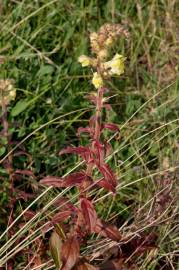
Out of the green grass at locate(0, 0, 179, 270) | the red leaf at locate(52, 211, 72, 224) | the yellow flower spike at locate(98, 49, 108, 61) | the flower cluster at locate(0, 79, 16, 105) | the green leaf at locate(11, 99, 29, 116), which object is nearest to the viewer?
the yellow flower spike at locate(98, 49, 108, 61)

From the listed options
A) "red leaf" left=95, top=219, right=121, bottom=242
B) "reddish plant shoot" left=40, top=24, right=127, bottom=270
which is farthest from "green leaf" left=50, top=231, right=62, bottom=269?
"red leaf" left=95, top=219, right=121, bottom=242

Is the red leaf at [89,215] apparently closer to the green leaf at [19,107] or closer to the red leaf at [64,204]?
the red leaf at [64,204]

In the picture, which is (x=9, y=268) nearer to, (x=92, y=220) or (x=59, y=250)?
(x=59, y=250)

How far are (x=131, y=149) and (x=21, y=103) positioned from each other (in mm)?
590

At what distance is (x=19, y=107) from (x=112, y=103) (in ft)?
1.83

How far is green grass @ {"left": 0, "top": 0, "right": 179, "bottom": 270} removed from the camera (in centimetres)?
228

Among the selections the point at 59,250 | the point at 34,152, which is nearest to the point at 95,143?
the point at 59,250

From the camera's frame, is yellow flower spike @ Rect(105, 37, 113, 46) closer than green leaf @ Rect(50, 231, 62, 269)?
Yes

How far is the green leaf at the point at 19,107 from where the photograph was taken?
265 cm

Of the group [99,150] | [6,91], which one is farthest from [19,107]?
[99,150]

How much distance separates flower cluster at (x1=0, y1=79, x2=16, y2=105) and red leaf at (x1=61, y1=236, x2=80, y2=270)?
2.12 ft

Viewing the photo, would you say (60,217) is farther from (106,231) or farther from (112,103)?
(112,103)

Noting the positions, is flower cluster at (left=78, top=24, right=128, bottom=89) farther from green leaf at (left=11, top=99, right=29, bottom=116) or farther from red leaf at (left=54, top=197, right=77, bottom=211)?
green leaf at (left=11, top=99, right=29, bottom=116)

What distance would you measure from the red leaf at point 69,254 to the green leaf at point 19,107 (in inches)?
39.6
